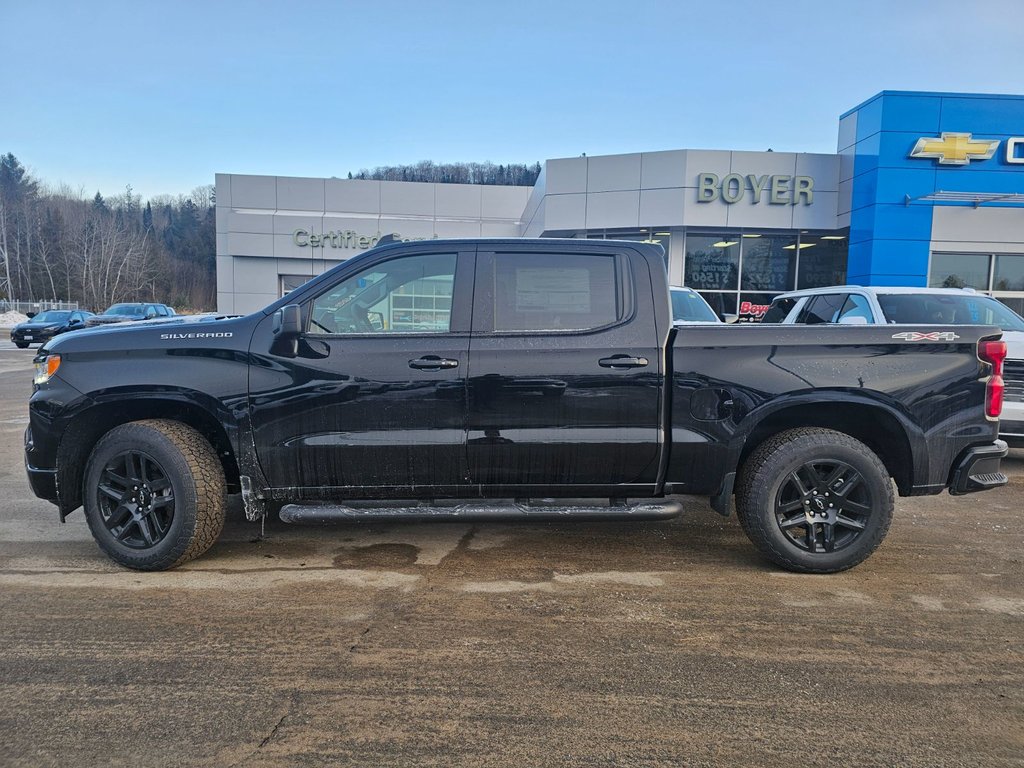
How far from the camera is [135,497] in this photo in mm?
4094

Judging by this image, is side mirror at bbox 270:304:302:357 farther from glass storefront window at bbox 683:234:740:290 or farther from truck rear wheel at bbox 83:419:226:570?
glass storefront window at bbox 683:234:740:290

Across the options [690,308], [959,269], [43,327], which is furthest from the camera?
[43,327]

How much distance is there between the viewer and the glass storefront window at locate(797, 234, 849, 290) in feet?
65.2

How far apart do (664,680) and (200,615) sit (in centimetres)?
240

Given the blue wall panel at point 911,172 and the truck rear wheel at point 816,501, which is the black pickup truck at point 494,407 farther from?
the blue wall panel at point 911,172

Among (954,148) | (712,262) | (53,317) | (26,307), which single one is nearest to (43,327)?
(53,317)

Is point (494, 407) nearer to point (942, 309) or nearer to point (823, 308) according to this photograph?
point (823, 308)

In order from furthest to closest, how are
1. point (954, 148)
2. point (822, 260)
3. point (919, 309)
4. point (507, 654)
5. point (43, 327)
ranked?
point (43, 327) < point (822, 260) < point (954, 148) < point (919, 309) < point (507, 654)

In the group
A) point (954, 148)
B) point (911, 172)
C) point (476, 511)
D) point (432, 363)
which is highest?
point (954, 148)

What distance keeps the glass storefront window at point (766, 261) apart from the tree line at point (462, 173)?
3993cm

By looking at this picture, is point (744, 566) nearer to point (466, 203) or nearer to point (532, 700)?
point (532, 700)

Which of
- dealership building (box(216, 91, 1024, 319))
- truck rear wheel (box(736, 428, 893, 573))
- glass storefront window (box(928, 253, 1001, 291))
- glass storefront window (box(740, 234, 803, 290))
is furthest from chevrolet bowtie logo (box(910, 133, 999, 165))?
truck rear wheel (box(736, 428, 893, 573))

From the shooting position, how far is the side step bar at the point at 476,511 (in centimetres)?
399

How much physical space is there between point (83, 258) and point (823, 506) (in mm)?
82825
